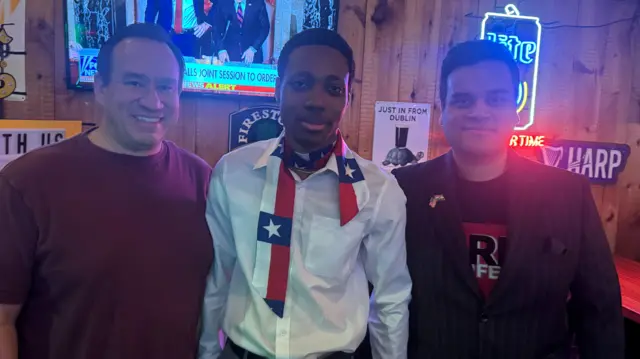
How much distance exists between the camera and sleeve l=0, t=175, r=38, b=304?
114cm

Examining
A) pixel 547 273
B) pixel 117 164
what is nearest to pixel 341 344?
pixel 547 273

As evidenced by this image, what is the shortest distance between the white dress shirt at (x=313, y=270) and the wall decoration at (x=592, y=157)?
146 cm

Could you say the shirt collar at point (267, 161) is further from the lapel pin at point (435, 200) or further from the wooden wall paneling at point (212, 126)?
the wooden wall paneling at point (212, 126)

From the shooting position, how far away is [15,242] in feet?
3.75

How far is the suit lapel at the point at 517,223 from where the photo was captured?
139 cm

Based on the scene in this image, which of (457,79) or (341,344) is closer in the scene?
(341,344)

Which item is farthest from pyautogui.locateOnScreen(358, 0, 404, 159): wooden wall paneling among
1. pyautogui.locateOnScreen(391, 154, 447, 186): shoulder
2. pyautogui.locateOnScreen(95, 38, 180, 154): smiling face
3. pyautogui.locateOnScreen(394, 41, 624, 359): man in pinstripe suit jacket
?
pyautogui.locateOnScreen(95, 38, 180, 154): smiling face

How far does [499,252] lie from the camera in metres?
1.45

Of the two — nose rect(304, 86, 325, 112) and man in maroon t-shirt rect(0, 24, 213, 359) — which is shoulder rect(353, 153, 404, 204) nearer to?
nose rect(304, 86, 325, 112)

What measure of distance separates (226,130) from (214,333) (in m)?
1.06

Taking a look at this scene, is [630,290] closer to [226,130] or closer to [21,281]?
[226,130]

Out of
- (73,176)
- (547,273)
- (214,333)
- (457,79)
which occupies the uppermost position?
(457,79)

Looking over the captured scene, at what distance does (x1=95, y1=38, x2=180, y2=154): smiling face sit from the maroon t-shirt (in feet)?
0.21

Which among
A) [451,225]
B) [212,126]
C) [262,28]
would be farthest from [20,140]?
[451,225]
